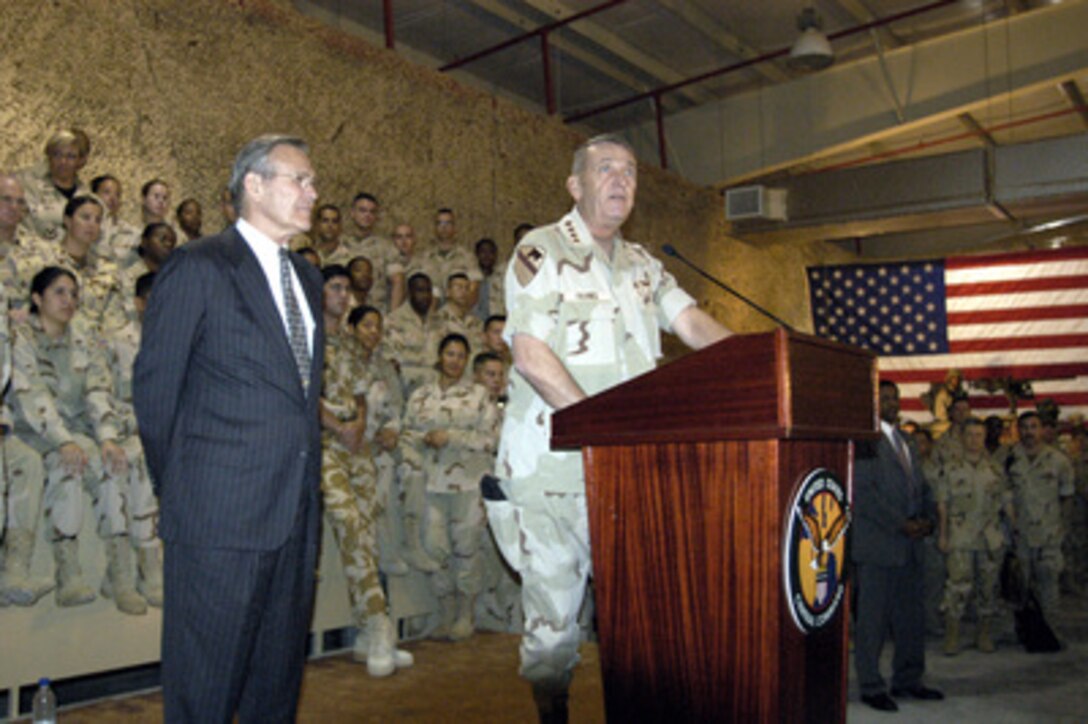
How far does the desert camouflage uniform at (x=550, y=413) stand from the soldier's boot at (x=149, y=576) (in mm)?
2184

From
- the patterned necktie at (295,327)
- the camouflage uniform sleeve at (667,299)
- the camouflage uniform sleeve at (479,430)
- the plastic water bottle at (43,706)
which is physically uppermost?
the camouflage uniform sleeve at (667,299)

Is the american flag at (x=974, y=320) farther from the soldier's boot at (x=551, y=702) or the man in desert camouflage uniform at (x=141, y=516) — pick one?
the soldier's boot at (x=551, y=702)

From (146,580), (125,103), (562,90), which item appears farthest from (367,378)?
(562,90)

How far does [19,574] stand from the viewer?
11.8 ft

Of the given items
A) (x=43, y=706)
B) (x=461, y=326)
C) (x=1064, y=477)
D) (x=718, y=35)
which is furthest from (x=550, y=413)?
(x=718, y=35)

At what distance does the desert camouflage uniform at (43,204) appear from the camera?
4527 millimetres

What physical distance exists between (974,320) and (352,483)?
8750mm

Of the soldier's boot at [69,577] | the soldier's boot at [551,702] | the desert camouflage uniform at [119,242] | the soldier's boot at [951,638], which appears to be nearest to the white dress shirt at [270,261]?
the soldier's boot at [551,702]

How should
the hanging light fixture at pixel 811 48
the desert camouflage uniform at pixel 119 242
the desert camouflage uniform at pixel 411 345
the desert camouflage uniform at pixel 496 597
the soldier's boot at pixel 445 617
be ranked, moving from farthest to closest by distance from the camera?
1. the hanging light fixture at pixel 811 48
2. the desert camouflage uniform at pixel 411 345
3. the desert camouflage uniform at pixel 496 597
4. the soldier's boot at pixel 445 617
5. the desert camouflage uniform at pixel 119 242

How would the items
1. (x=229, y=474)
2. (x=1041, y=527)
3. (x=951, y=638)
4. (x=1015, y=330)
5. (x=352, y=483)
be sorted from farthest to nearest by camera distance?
(x=1015, y=330) < (x=1041, y=527) < (x=951, y=638) < (x=352, y=483) < (x=229, y=474)

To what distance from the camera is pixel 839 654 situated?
1.96 meters

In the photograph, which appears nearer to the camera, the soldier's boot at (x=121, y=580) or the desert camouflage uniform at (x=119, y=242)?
the soldier's boot at (x=121, y=580)

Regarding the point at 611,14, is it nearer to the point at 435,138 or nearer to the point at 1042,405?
the point at 435,138

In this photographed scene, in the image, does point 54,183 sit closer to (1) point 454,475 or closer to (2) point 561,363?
(1) point 454,475
